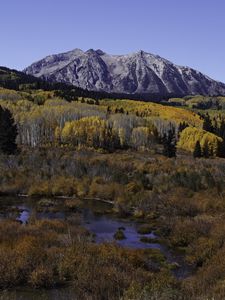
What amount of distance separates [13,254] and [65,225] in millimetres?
13786

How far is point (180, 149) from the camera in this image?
145500 millimetres

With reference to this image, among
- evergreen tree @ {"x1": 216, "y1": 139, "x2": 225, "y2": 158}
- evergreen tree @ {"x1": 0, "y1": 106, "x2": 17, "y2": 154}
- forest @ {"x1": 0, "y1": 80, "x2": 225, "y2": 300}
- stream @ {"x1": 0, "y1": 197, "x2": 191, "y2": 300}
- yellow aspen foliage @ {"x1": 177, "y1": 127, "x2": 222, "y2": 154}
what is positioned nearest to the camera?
forest @ {"x1": 0, "y1": 80, "x2": 225, "y2": 300}

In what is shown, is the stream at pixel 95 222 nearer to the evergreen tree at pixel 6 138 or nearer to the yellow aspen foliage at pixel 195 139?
the evergreen tree at pixel 6 138

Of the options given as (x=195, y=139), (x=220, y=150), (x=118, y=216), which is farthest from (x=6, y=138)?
(x=195, y=139)

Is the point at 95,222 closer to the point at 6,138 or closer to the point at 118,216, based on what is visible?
the point at 118,216

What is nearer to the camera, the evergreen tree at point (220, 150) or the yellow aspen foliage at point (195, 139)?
the evergreen tree at point (220, 150)

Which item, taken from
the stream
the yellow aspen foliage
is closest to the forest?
the stream

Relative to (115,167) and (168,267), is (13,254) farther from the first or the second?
(115,167)

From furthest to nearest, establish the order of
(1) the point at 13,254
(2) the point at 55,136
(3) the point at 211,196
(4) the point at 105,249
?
1. (2) the point at 55,136
2. (3) the point at 211,196
3. (4) the point at 105,249
4. (1) the point at 13,254

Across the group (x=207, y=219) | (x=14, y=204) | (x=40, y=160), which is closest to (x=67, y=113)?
(x=40, y=160)

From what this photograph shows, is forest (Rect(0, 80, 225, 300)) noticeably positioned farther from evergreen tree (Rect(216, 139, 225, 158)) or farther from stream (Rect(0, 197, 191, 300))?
stream (Rect(0, 197, 191, 300))

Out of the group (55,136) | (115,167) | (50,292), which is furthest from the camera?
(55,136)

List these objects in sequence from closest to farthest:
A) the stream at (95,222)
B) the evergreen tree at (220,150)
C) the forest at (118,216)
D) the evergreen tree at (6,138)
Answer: the forest at (118,216) → the stream at (95,222) → the evergreen tree at (6,138) → the evergreen tree at (220,150)

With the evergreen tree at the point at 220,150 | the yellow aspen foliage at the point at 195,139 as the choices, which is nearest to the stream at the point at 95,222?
the evergreen tree at the point at 220,150
